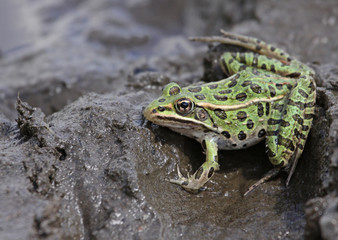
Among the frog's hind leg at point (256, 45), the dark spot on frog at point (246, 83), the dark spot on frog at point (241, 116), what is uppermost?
the dark spot on frog at point (246, 83)

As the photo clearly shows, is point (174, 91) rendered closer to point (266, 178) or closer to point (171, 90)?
point (171, 90)

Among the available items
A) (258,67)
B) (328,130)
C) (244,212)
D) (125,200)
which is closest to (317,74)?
(258,67)

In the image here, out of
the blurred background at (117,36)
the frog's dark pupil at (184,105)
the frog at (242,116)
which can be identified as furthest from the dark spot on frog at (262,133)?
the blurred background at (117,36)

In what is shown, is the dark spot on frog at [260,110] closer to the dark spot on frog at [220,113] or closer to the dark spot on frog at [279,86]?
the dark spot on frog at [279,86]

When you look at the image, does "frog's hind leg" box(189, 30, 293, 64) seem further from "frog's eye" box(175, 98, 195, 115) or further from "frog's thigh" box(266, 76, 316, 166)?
"frog's eye" box(175, 98, 195, 115)

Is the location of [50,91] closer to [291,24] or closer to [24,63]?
[24,63]

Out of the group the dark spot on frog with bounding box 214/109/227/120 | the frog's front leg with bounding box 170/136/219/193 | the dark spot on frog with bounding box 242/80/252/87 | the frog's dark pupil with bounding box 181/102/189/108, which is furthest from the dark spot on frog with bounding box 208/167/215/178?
the dark spot on frog with bounding box 242/80/252/87

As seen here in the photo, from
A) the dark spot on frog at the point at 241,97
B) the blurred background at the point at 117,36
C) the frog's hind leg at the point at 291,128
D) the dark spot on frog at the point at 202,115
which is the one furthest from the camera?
the blurred background at the point at 117,36
